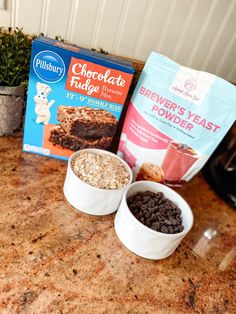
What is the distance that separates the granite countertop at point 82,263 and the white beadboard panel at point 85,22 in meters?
0.32

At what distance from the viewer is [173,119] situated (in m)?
0.60

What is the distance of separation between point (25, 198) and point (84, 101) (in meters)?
0.23

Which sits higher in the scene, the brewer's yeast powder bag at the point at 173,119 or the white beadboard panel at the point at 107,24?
the white beadboard panel at the point at 107,24

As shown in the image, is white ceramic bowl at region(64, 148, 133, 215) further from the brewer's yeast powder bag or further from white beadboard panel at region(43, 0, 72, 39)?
white beadboard panel at region(43, 0, 72, 39)

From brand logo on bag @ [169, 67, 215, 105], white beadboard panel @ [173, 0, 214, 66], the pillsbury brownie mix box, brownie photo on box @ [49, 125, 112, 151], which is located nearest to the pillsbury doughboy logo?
the pillsbury brownie mix box

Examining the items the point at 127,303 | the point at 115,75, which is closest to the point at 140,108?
the point at 115,75

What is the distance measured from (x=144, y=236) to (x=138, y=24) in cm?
49

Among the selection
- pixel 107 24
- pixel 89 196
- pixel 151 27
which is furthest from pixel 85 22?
pixel 89 196

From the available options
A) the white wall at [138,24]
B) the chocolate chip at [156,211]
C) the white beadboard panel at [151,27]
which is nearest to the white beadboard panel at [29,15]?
the white wall at [138,24]

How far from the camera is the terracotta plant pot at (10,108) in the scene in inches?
23.9

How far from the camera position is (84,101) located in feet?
1.99

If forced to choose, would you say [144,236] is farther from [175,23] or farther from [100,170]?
[175,23]

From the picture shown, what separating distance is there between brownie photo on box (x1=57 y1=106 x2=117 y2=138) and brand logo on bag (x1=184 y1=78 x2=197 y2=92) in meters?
0.17

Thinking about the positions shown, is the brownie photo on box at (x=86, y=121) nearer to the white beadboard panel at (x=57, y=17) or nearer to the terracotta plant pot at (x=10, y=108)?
the terracotta plant pot at (x=10, y=108)
